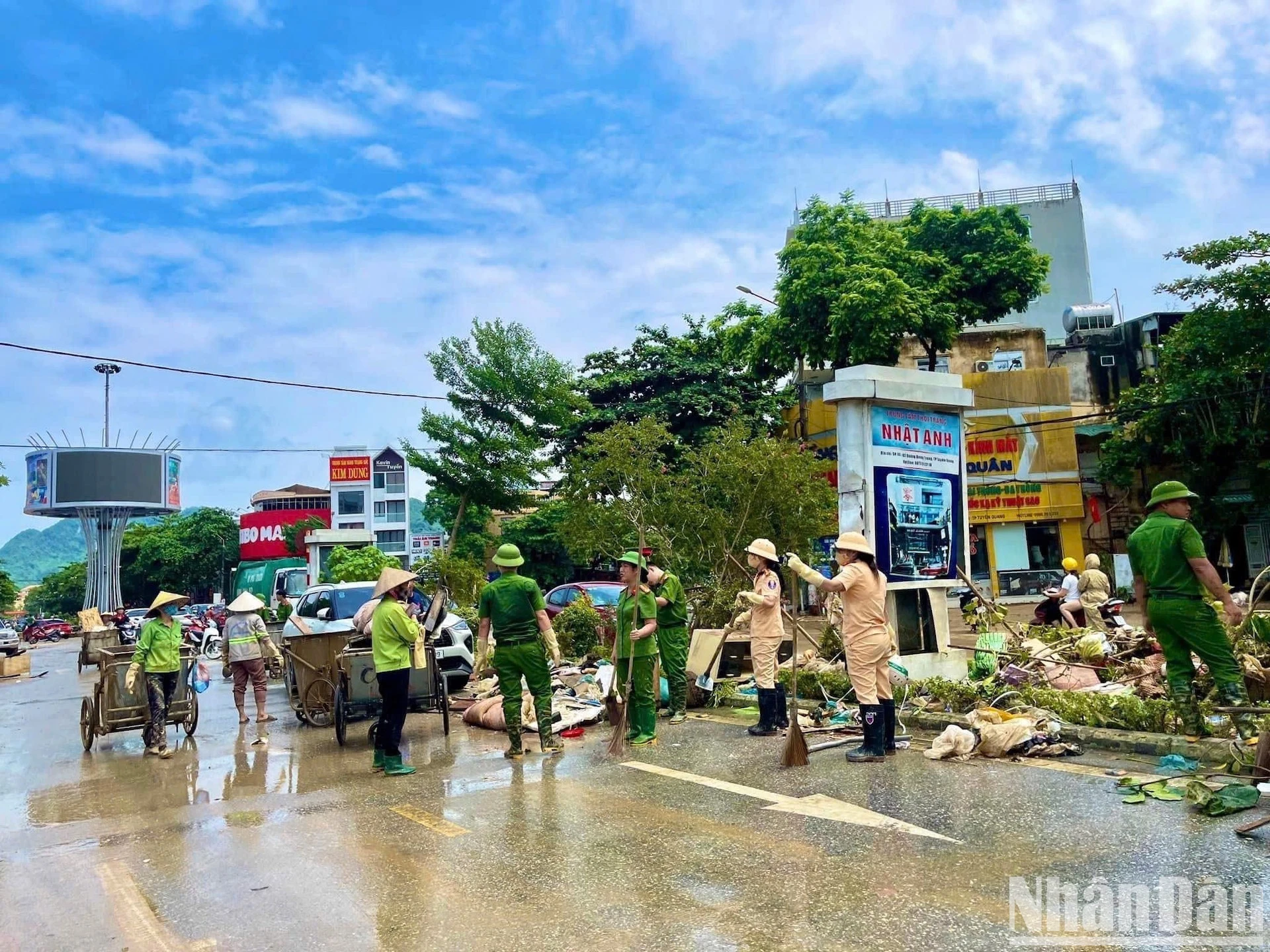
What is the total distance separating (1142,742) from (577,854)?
4.48 meters

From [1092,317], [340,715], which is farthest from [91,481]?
[340,715]

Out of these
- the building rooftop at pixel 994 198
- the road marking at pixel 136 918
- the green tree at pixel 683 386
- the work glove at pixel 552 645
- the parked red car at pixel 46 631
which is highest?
the building rooftop at pixel 994 198

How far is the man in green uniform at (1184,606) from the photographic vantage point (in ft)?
22.2

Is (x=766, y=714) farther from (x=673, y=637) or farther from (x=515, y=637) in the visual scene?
(x=515, y=637)

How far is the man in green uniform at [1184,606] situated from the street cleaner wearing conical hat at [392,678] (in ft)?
18.9

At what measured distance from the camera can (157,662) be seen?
33.3 ft

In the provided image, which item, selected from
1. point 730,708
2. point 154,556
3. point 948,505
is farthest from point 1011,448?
point 154,556

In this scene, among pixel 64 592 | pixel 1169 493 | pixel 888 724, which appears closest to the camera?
pixel 1169 493

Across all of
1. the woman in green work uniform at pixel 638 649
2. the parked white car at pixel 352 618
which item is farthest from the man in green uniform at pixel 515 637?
the parked white car at pixel 352 618

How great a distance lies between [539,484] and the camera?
35.8 meters

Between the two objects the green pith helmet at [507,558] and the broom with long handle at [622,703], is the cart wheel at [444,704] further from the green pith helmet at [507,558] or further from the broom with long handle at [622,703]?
the green pith helmet at [507,558]

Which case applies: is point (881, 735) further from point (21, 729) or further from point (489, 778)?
point (21, 729)

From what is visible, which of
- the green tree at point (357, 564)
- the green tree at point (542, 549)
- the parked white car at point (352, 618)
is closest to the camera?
the parked white car at point (352, 618)

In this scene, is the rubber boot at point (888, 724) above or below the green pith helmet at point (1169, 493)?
below
